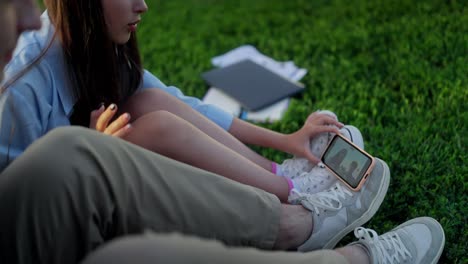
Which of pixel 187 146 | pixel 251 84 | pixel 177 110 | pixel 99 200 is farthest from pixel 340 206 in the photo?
pixel 251 84

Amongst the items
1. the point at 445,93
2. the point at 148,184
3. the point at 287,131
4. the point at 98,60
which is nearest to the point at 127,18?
the point at 98,60

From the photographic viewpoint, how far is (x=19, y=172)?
3.38ft

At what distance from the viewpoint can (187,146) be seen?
143 cm

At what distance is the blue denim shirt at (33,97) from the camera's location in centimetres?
135

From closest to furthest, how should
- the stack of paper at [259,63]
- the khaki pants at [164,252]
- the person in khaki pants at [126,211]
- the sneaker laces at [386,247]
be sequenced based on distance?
the khaki pants at [164,252], the person in khaki pants at [126,211], the sneaker laces at [386,247], the stack of paper at [259,63]

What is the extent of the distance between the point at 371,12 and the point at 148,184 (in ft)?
6.40

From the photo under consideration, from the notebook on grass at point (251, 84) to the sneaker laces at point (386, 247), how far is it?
0.91 metres

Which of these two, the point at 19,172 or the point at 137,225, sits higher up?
the point at 19,172

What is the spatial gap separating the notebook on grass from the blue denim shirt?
868mm

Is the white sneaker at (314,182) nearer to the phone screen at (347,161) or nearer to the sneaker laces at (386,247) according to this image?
the phone screen at (347,161)

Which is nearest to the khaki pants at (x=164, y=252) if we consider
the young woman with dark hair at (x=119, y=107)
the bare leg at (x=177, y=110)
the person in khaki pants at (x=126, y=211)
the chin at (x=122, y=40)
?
the person in khaki pants at (x=126, y=211)

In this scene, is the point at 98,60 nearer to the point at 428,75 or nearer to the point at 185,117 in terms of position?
the point at 185,117

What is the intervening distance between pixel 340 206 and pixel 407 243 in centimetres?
20

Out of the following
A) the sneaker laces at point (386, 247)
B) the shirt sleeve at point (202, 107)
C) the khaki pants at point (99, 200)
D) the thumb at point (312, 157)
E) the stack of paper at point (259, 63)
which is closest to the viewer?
the khaki pants at point (99, 200)
